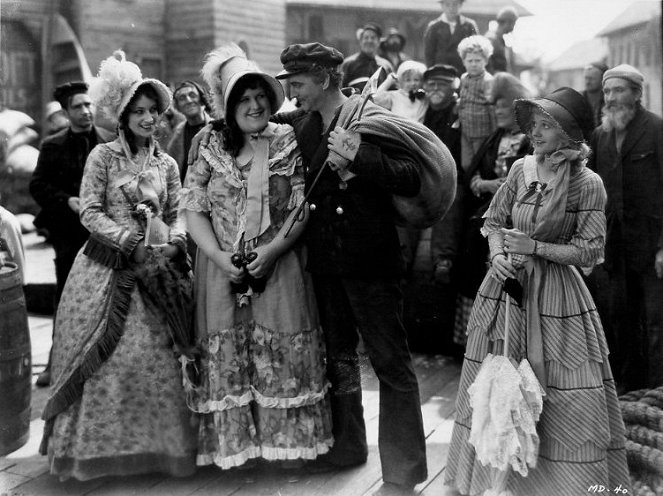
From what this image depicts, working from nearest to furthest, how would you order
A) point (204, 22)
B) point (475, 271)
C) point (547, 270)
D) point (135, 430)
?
point (547, 270), point (135, 430), point (475, 271), point (204, 22)

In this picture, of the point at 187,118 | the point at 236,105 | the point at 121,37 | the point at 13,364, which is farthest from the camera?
the point at 121,37

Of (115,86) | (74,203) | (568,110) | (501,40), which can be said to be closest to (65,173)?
(74,203)

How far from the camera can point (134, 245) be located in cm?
388

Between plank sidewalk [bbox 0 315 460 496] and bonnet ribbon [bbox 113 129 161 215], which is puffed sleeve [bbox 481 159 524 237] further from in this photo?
bonnet ribbon [bbox 113 129 161 215]

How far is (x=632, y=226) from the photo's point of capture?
4.87 metres

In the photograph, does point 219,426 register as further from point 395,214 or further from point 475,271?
point 475,271

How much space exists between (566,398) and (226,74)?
7.42 ft

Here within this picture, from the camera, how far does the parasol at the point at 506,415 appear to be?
3137mm

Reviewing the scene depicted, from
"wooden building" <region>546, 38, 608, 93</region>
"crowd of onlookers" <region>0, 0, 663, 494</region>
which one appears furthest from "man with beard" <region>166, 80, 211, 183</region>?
"wooden building" <region>546, 38, 608, 93</region>

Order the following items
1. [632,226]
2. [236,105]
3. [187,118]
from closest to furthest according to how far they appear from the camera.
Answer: [236,105], [632,226], [187,118]

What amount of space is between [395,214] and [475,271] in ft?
7.19

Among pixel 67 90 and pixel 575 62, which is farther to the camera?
pixel 575 62

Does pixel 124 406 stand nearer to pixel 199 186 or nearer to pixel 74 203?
pixel 199 186

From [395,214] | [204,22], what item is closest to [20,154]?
[204,22]
